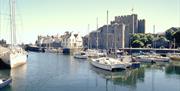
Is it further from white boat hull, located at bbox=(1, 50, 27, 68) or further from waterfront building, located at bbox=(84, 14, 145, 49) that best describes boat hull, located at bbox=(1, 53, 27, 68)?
waterfront building, located at bbox=(84, 14, 145, 49)

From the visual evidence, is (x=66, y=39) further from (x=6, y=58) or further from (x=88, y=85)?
(x=88, y=85)

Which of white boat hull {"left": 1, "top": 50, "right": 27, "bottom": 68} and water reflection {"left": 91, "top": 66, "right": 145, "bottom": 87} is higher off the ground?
white boat hull {"left": 1, "top": 50, "right": 27, "bottom": 68}

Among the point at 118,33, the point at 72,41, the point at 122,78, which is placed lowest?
the point at 122,78

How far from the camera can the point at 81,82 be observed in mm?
42156

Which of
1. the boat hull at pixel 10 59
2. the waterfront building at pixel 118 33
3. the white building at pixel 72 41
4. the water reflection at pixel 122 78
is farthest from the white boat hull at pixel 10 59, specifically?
the white building at pixel 72 41

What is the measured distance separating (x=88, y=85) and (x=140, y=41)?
306 feet

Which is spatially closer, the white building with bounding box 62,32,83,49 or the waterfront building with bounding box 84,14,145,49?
the waterfront building with bounding box 84,14,145,49

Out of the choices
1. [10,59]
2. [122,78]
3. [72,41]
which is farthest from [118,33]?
[122,78]

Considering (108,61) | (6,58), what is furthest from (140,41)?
(6,58)

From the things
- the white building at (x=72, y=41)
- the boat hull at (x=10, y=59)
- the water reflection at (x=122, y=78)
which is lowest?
the water reflection at (x=122, y=78)

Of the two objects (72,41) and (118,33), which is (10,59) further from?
(72,41)

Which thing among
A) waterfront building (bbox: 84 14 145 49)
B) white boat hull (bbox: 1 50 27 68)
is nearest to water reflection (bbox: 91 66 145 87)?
white boat hull (bbox: 1 50 27 68)

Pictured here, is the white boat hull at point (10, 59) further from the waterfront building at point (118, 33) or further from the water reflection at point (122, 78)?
the waterfront building at point (118, 33)

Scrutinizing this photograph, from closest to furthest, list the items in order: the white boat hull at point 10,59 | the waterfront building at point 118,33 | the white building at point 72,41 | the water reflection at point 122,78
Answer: the water reflection at point 122,78 → the white boat hull at point 10,59 → the waterfront building at point 118,33 → the white building at point 72,41
